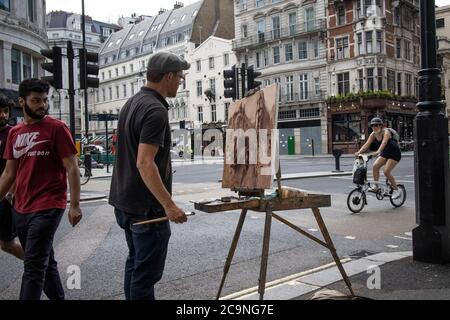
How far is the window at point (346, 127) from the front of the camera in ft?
141

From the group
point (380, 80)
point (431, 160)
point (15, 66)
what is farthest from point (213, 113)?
point (431, 160)

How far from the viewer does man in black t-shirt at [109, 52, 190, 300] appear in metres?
3.03

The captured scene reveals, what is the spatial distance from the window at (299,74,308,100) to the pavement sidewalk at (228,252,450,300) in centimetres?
4312

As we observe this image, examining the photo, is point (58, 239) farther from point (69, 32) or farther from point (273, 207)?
point (69, 32)

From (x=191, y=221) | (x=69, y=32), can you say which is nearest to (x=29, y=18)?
(x=191, y=221)

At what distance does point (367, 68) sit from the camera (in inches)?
1658

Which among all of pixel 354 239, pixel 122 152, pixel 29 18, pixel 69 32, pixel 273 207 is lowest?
pixel 354 239

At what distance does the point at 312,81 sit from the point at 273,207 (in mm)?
44400

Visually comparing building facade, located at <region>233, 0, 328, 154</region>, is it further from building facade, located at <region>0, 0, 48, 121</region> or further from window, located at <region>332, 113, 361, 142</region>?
building facade, located at <region>0, 0, 48, 121</region>

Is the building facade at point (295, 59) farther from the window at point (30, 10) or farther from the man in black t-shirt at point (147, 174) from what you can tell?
the man in black t-shirt at point (147, 174)

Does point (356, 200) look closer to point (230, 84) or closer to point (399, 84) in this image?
point (230, 84)

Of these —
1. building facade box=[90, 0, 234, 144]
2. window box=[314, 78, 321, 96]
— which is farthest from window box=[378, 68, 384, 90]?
building facade box=[90, 0, 234, 144]

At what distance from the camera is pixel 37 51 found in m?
27.0

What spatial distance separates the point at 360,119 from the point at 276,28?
14.0 m
